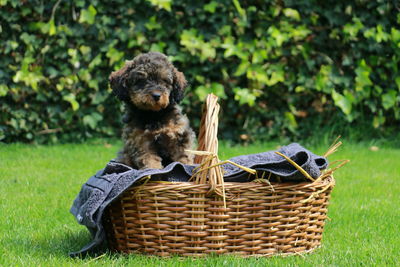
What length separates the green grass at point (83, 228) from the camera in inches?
135

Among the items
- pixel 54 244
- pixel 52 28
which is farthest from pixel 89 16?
pixel 54 244

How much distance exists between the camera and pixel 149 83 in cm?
415

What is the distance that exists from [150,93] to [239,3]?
15.0 ft

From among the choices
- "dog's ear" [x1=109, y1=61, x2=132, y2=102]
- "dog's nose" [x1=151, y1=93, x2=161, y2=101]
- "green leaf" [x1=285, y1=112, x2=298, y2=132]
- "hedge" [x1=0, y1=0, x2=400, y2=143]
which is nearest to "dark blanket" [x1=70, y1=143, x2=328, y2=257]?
"dog's nose" [x1=151, y1=93, x2=161, y2=101]

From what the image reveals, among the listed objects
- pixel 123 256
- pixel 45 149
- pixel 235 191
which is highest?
pixel 235 191

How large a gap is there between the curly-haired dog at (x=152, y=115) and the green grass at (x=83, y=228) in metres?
0.76

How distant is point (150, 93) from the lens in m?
4.06

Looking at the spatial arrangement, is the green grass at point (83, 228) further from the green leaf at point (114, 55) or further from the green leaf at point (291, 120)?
the green leaf at point (114, 55)

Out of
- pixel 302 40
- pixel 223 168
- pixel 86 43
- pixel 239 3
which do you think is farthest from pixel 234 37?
pixel 223 168

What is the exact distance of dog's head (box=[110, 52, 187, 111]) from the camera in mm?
4082

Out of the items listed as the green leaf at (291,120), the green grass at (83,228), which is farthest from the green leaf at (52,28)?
the green leaf at (291,120)

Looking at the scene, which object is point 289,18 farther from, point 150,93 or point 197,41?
point 150,93

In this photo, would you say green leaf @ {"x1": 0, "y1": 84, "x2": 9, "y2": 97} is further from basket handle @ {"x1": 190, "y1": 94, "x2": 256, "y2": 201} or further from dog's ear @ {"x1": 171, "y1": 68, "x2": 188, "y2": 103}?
basket handle @ {"x1": 190, "y1": 94, "x2": 256, "y2": 201}

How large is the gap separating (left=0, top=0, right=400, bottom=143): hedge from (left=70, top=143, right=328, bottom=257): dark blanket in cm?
443
